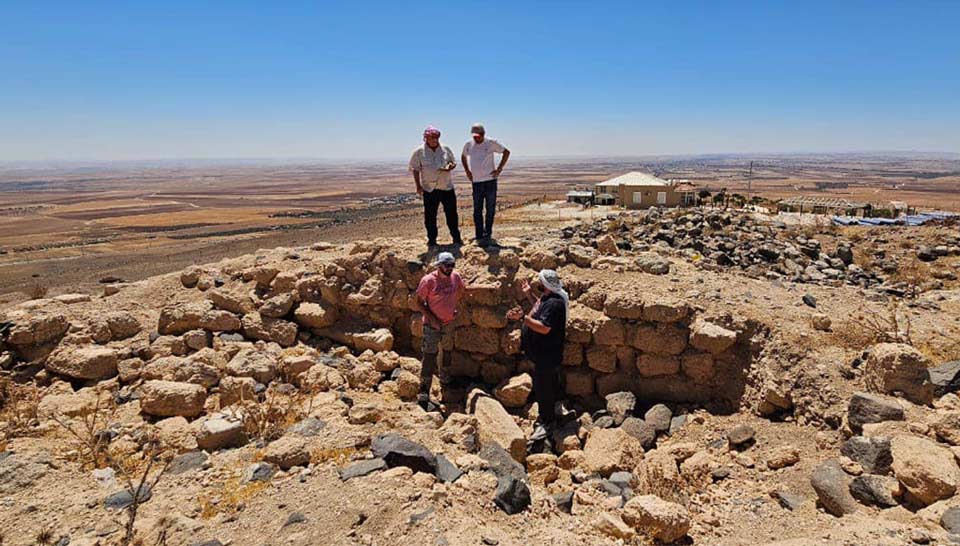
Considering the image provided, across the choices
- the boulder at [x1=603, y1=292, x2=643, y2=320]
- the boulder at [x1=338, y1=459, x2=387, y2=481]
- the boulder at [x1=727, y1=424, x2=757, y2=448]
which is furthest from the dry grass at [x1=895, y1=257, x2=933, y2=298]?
the boulder at [x1=338, y1=459, x2=387, y2=481]

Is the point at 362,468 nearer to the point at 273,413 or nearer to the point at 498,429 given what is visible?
the point at 273,413

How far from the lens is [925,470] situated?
3.64 m

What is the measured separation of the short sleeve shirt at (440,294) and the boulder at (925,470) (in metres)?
4.19

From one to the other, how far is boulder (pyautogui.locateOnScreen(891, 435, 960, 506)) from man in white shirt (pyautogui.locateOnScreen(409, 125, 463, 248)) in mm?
5584

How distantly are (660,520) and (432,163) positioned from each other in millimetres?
5284

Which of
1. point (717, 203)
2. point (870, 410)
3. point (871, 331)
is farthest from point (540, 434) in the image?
point (717, 203)

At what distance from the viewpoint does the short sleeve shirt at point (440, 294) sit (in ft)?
19.3

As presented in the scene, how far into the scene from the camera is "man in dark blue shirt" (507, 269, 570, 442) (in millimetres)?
5387

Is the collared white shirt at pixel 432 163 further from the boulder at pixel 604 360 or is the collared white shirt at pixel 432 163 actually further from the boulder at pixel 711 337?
the boulder at pixel 711 337

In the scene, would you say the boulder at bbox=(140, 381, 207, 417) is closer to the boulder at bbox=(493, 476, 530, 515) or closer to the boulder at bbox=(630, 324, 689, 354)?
the boulder at bbox=(493, 476, 530, 515)

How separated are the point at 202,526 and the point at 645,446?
4195 millimetres

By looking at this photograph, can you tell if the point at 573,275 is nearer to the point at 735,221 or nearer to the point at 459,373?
the point at 459,373

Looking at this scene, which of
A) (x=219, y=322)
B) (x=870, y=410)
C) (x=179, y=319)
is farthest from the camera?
(x=219, y=322)

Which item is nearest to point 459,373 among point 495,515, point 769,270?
point 495,515
